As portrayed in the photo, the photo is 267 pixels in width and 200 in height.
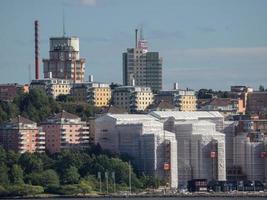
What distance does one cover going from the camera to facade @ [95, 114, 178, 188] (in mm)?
118375

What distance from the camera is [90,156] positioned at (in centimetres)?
12112

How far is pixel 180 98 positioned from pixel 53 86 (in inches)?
386

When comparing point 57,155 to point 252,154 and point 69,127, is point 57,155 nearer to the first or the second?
point 69,127

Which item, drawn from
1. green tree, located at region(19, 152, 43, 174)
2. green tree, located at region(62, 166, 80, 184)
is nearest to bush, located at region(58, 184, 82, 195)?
green tree, located at region(62, 166, 80, 184)

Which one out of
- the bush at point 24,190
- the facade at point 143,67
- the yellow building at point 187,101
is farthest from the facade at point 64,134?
the facade at point 143,67

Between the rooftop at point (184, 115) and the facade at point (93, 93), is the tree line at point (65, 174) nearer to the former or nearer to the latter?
the rooftop at point (184, 115)

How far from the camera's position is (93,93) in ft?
485

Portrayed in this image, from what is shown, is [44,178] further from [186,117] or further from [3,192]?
[186,117]

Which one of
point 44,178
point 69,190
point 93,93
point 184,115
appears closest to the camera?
point 69,190

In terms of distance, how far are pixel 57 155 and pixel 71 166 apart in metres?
4.59

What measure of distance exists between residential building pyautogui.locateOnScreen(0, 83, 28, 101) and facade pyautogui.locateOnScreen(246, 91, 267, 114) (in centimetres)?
1903

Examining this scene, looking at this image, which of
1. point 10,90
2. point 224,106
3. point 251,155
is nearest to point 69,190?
point 251,155

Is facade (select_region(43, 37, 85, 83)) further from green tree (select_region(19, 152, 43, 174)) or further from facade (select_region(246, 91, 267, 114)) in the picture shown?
green tree (select_region(19, 152, 43, 174))

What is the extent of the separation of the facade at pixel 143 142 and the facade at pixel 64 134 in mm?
1899
